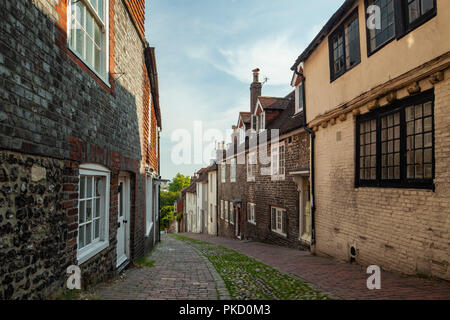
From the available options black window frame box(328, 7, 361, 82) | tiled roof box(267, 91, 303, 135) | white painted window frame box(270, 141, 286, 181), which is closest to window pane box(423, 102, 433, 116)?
black window frame box(328, 7, 361, 82)

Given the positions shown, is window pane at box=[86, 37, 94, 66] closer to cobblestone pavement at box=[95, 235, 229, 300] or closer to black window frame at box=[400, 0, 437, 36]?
cobblestone pavement at box=[95, 235, 229, 300]

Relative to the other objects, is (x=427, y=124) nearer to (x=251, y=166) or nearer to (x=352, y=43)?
(x=352, y=43)

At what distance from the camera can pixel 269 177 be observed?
15031 millimetres

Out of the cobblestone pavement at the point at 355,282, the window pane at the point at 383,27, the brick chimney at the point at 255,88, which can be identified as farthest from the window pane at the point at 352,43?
the brick chimney at the point at 255,88

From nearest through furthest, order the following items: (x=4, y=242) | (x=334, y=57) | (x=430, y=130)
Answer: (x=4, y=242), (x=430, y=130), (x=334, y=57)

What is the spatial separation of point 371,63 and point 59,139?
22.0 ft

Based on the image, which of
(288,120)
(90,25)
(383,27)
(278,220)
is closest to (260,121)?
(288,120)

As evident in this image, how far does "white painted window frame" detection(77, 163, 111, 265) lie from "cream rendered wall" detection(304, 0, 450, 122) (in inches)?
240

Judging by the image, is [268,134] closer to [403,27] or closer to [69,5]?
[403,27]

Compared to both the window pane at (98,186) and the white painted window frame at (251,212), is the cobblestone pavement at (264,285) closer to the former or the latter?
the window pane at (98,186)

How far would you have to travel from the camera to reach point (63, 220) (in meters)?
4.09

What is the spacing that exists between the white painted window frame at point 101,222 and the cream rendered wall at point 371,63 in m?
6.10
